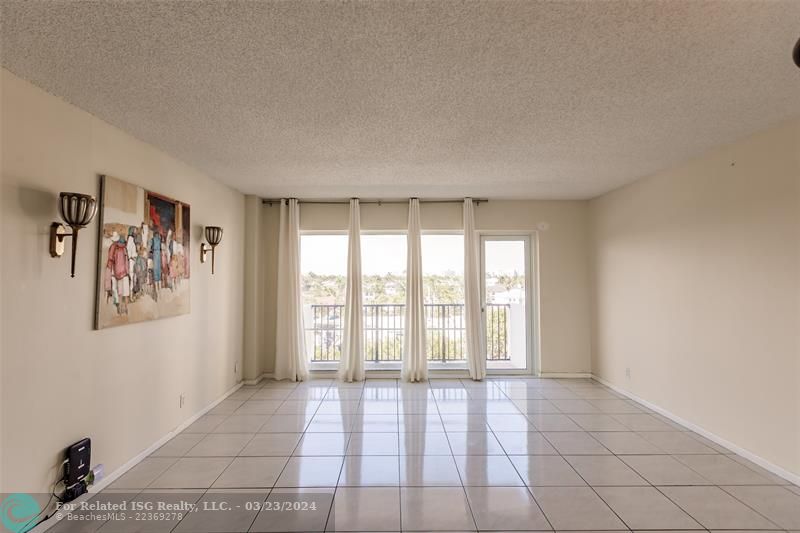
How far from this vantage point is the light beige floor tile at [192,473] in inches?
100.0

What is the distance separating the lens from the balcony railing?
5.60 meters

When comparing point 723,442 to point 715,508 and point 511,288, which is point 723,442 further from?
point 511,288

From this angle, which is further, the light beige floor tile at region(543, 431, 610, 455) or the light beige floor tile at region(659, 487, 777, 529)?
the light beige floor tile at region(543, 431, 610, 455)

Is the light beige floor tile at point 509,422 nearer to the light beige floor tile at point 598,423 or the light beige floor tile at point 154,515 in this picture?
the light beige floor tile at point 598,423

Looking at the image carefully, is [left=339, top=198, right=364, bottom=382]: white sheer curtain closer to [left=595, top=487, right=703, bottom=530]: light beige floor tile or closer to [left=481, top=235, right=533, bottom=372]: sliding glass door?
[left=481, top=235, right=533, bottom=372]: sliding glass door

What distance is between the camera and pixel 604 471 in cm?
271

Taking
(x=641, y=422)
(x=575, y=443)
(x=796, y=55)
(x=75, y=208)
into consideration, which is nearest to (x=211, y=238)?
(x=75, y=208)

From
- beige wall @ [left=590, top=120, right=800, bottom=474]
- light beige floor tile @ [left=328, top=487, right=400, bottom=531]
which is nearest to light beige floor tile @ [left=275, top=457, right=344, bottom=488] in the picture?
light beige floor tile @ [left=328, top=487, right=400, bottom=531]

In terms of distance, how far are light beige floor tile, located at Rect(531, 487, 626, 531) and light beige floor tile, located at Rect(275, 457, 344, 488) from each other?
4.54 feet

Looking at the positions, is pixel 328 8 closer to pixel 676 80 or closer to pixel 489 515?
pixel 676 80

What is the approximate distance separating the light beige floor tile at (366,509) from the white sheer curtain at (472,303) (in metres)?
2.90

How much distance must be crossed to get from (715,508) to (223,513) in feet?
9.84

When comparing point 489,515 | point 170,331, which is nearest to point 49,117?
point 170,331

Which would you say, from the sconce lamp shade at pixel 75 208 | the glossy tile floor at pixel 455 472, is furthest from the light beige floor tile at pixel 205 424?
the sconce lamp shade at pixel 75 208
